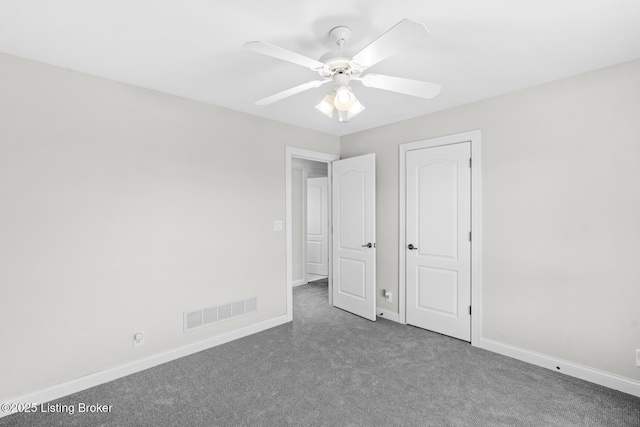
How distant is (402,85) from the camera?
1.83 metres

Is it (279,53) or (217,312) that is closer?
(279,53)

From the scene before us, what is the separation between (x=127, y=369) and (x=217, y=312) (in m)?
0.84

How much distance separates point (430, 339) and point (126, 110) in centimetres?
Answer: 356

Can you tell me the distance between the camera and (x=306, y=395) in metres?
2.24

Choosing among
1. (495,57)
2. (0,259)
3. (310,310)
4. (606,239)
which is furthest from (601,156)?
(0,259)

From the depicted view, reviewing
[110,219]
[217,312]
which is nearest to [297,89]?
[110,219]

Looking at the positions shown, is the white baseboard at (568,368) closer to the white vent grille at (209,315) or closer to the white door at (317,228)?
the white vent grille at (209,315)

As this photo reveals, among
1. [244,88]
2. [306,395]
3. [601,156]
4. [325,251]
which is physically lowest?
[306,395]

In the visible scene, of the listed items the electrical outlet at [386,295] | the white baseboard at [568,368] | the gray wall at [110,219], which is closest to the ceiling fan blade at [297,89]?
the gray wall at [110,219]

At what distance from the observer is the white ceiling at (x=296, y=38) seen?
1628 mm

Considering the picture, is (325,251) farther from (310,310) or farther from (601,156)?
(601,156)

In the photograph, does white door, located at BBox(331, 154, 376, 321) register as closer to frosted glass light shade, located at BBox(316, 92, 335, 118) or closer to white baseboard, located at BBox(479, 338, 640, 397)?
white baseboard, located at BBox(479, 338, 640, 397)

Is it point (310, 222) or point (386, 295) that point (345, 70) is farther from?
point (310, 222)

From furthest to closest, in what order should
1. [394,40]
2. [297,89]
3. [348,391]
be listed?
[348,391]
[297,89]
[394,40]
